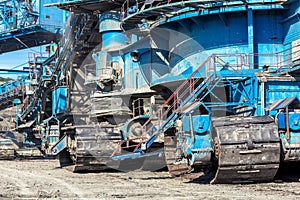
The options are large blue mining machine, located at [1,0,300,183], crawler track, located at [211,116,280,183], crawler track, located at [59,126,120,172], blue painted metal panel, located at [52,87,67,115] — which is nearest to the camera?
crawler track, located at [211,116,280,183]

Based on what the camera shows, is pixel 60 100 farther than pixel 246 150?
Yes

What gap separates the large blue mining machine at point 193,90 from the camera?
13969 mm

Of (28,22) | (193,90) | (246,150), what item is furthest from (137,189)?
(28,22)

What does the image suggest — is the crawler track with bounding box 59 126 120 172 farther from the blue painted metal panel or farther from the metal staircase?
the blue painted metal panel

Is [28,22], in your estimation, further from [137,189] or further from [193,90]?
[137,189]

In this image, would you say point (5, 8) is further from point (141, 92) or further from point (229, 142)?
point (229, 142)

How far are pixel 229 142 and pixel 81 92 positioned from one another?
15611 millimetres

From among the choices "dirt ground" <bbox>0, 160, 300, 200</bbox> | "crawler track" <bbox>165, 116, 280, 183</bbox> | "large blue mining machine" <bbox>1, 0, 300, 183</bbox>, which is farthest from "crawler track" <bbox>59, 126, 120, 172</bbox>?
"crawler track" <bbox>165, 116, 280, 183</bbox>

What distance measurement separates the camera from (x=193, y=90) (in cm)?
1606

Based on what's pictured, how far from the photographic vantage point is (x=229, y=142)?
44.2 feet

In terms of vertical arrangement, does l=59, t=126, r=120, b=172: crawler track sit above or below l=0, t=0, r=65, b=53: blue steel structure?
below

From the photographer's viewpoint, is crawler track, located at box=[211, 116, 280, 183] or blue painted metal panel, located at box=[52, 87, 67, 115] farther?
blue painted metal panel, located at box=[52, 87, 67, 115]

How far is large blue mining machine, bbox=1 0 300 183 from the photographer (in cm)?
1397

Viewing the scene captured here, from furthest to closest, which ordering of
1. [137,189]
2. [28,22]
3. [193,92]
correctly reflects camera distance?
[28,22] < [193,92] < [137,189]
